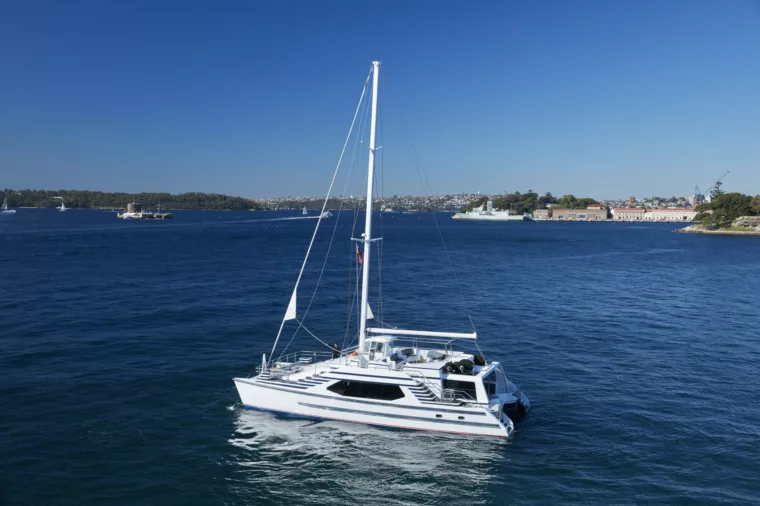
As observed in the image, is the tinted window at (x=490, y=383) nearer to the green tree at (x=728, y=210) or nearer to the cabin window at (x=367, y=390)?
the cabin window at (x=367, y=390)

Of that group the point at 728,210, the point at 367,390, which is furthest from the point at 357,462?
the point at 728,210

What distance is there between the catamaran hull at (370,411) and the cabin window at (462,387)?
0.69 m

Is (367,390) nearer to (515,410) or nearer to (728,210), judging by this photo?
(515,410)

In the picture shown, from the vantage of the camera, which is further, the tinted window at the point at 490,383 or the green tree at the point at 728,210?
the green tree at the point at 728,210

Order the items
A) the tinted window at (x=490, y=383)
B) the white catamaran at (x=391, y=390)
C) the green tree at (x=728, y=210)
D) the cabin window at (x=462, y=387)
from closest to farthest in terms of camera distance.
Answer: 1. the white catamaran at (x=391, y=390)
2. the cabin window at (x=462, y=387)
3. the tinted window at (x=490, y=383)
4. the green tree at (x=728, y=210)

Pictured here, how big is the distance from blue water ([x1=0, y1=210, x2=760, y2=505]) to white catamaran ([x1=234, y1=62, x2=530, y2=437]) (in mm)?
607

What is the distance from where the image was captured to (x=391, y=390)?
22.9 meters

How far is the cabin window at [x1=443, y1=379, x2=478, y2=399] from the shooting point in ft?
74.3

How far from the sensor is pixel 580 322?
44625mm

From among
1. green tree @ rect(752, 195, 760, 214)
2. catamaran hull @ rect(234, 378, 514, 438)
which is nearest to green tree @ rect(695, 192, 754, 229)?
green tree @ rect(752, 195, 760, 214)

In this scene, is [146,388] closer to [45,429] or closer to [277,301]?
[45,429]

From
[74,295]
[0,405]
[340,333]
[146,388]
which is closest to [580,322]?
[340,333]

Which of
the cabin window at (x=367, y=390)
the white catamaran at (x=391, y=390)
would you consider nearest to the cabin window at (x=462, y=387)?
the white catamaran at (x=391, y=390)

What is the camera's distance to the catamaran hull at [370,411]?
72.8ft
